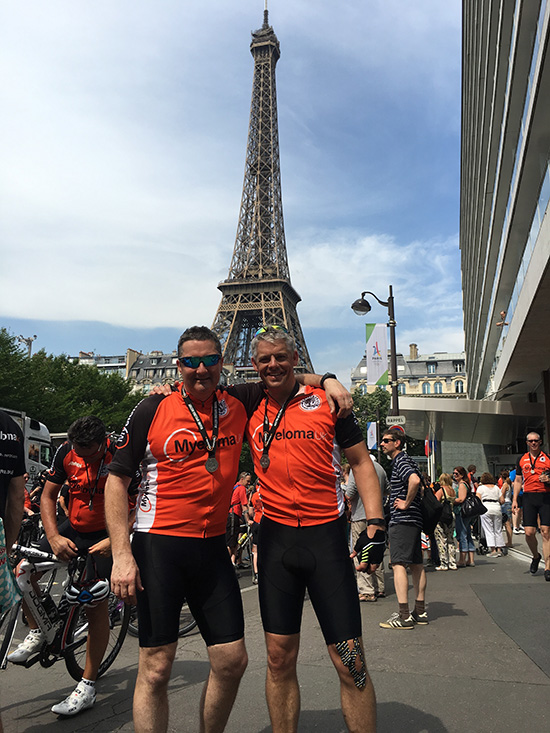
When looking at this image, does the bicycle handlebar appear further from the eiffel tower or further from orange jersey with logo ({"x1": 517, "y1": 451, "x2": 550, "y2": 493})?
the eiffel tower

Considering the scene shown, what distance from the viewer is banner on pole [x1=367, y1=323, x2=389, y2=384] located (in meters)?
17.3

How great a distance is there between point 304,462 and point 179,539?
67 cm

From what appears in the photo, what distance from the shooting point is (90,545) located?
455 cm

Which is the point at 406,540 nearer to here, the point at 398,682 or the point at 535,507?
the point at 398,682

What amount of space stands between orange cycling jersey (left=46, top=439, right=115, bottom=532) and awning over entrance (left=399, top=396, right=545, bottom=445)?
66.2 ft

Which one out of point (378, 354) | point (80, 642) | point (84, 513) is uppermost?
point (378, 354)

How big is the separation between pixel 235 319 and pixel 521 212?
5216cm

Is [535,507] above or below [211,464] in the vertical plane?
below

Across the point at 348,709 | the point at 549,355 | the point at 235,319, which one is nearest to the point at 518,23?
the point at 549,355

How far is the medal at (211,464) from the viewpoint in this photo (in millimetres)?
2963

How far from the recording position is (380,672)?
14.9 feet

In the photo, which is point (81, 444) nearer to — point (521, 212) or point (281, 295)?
point (521, 212)

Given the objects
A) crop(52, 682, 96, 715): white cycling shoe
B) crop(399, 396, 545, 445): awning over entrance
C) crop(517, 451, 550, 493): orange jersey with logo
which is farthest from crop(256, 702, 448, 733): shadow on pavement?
crop(399, 396, 545, 445): awning over entrance

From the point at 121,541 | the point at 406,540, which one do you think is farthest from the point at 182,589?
the point at 406,540
